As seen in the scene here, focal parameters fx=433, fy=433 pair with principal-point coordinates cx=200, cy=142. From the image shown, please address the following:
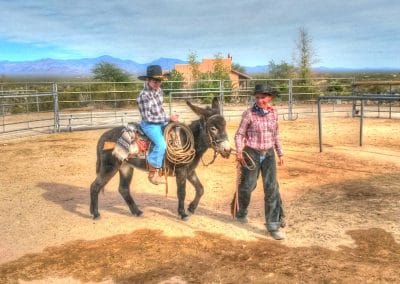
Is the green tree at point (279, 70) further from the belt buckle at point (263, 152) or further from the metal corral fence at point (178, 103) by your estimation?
the belt buckle at point (263, 152)

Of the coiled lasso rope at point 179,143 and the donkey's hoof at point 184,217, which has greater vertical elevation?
the coiled lasso rope at point 179,143

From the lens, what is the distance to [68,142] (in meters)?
13.8

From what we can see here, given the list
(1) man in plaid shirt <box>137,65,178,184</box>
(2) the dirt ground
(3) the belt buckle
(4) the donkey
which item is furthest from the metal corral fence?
(3) the belt buckle

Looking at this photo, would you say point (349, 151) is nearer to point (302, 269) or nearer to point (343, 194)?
point (343, 194)

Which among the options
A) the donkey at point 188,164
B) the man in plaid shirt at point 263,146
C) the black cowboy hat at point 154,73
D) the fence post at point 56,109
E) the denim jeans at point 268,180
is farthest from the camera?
the fence post at point 56,109

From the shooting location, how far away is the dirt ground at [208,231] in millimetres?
4309

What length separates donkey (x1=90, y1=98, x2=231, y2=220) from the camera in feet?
18.2

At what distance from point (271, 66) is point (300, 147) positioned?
148 ft

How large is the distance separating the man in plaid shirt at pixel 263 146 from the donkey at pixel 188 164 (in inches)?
11.3

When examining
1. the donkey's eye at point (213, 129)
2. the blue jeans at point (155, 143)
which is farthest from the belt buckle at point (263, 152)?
the blue jeans at point (155, 143)

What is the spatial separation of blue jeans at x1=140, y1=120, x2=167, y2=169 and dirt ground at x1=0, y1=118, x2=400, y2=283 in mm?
846

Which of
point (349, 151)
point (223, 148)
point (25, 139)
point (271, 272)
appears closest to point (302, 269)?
point (271, 272)

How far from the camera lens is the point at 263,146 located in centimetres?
523

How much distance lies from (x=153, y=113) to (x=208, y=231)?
1.70m
